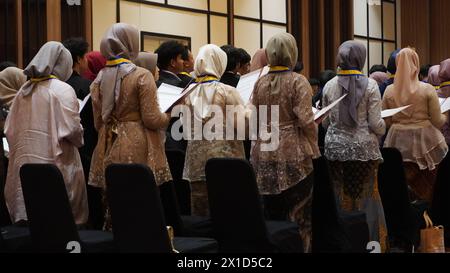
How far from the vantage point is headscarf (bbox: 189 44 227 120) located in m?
4.29

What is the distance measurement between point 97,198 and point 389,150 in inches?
73.6

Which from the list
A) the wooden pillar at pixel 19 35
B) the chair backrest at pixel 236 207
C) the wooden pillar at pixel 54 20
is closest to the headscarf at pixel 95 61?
the chair backrest at pixel 236 207

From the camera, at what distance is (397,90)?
5488mm

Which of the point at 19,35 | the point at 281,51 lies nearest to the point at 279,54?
the point at 281,51

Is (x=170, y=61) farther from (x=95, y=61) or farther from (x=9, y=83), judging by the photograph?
(x=9, y=83)

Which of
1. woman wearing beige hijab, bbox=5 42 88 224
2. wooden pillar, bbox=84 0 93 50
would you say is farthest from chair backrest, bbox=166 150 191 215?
wooden pillar, bbox=84 0 93 50

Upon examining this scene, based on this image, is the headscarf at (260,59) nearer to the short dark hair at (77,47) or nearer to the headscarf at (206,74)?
the headscarf at (206,74)

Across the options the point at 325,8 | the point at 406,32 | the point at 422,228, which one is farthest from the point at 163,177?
the point at 406,32

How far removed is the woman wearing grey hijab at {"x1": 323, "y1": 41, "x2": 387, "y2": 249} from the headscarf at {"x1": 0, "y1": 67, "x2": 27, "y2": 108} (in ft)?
6.56

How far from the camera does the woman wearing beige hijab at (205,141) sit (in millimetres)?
4254

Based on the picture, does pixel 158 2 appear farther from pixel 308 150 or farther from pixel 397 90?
pixel 308 150

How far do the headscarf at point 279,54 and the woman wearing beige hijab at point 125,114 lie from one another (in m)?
0.73

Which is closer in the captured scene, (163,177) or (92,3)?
(163,177)

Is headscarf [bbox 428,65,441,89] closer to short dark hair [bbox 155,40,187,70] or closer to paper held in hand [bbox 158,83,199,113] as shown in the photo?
short dark hair [bbox 155,40,187,70]
